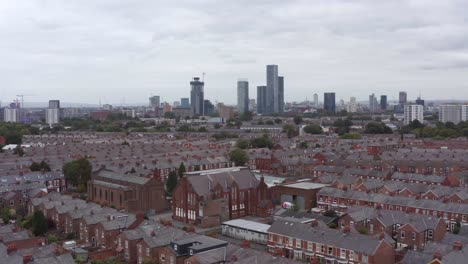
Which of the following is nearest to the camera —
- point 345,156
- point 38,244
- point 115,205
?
point 38,244

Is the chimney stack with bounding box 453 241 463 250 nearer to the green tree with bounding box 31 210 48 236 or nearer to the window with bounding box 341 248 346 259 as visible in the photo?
the window with bounding box 341 248 346 259

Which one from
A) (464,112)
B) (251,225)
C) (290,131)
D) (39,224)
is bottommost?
(251,225)

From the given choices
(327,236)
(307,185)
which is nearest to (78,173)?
(307,185)

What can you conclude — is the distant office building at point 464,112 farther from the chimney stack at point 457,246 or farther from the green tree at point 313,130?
the chimney stack at point 457,246

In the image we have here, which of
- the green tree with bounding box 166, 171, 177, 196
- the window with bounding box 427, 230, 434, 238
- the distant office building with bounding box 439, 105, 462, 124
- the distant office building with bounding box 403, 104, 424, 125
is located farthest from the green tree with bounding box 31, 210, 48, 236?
the distant office building with bounding box 439, 105, 462, 124

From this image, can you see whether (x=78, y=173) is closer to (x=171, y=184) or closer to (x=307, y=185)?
(x=171, y=184)

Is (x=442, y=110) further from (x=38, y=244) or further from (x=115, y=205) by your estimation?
(x=38, y=244)

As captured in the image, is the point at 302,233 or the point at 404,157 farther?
the point at 404,157

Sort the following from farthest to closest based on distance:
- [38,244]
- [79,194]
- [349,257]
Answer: [79,194], [38,244], [349,257]

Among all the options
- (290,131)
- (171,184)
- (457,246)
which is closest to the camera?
(457,246)

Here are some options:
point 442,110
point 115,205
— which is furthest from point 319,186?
point 442,110
